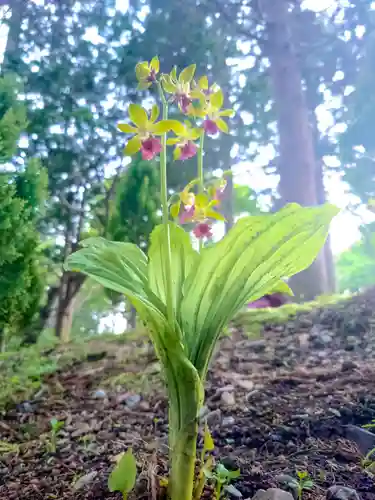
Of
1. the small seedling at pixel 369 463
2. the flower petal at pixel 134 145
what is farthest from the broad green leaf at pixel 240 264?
the small seedling at pixel 369 463

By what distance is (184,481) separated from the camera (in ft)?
2.52

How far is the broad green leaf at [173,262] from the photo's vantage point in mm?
834

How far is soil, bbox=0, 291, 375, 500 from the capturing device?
984 millimetres

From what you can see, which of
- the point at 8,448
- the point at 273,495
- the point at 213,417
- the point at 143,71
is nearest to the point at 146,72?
the point at 143,71

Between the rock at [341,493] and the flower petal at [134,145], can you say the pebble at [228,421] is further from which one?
the flower petal at [134,145]

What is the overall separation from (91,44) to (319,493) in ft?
12.4

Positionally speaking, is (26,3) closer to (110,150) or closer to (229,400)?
(110,150)

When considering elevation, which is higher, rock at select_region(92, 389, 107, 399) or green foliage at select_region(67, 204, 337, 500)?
green foliage at select_region(67, 204, 337, 500)

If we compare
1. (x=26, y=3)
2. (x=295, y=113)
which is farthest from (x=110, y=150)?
(x=295, y=113)

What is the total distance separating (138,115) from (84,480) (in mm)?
761

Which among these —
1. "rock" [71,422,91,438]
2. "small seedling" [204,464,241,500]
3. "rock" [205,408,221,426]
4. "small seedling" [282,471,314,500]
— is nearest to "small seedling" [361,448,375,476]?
"small seedling" [282,471,314,500]

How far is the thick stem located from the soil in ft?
0.22

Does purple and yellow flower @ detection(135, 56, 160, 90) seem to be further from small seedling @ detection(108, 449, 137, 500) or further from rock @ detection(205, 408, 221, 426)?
rock @ detection(205, 408, 221, 426)

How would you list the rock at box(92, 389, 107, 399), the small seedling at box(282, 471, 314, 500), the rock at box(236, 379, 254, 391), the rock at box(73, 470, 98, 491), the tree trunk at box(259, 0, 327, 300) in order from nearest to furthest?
the small seedling at box(282, 471, 314, 500) → the rock at box(73, 470, 98, 491) → the rock at box(236, 379, 254, 391) → the rock at box(92, 389, 107, 399) → the tree trunk at box(259, 0, 327, 300)
